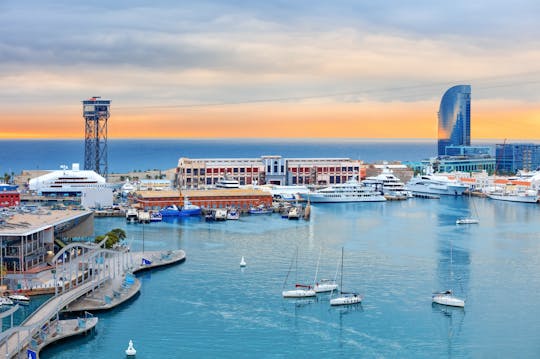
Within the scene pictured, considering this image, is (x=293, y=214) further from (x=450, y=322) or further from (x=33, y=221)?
(x=450, y=322)

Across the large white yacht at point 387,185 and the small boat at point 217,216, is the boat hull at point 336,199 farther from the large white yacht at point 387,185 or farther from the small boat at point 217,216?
the small boat at point 217,216

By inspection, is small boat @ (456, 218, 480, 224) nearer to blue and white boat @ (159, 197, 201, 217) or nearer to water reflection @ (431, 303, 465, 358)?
blue and white boat @ (159, 197, 201, 217)

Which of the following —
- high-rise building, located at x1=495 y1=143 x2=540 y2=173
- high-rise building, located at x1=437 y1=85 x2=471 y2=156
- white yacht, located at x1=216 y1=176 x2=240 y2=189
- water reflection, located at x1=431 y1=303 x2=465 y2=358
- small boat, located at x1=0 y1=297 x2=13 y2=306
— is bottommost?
water reflection, located at x1=431 y1=303 x2=465 y2=358

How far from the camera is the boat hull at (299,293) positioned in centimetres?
1189

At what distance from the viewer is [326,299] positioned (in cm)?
1189

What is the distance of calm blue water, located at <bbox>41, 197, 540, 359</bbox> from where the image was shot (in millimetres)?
9766

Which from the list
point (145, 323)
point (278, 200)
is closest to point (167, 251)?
point (145, 323)

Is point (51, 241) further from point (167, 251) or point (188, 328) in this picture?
point (188, 328)

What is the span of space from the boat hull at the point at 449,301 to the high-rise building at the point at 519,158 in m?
34.1

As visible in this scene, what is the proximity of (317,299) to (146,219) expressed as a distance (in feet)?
32.0

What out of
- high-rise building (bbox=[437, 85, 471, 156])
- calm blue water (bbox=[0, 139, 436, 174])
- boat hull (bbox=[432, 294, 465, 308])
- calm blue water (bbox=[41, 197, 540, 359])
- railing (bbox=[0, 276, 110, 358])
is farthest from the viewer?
calm blue water (bbox=[0, 139, 436, 174])

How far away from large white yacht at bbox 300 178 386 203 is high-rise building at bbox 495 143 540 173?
61.6 feet

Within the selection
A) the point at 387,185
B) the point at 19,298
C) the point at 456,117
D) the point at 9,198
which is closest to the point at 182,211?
the point at 9,198

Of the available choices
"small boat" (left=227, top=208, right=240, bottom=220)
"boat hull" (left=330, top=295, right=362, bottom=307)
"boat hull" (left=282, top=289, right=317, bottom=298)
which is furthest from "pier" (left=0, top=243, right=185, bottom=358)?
"small boat" (left=227, top=208, right=240, bottom=220)
